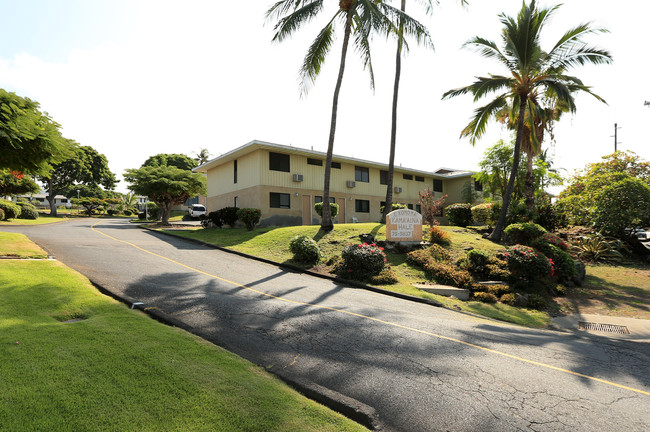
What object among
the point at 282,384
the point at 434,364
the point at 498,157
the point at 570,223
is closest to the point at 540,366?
the point at 434,364

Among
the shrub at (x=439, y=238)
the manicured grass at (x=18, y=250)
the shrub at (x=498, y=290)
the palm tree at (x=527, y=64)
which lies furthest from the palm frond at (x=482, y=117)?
the manicured grass at (x=18, y=250)

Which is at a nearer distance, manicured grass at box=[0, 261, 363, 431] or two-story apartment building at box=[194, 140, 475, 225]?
manicured grass at box=[0, 261, 363, 431]

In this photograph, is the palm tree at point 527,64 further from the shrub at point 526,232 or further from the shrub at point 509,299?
the shrub at point 509,299

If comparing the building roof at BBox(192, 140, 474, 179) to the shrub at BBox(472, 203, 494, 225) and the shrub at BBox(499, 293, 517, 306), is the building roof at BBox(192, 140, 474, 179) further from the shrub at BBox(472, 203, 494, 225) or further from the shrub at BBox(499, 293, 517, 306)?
the shrub at BBox(499, 293, 517, 306)

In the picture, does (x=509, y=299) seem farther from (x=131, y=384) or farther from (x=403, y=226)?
(x=131, y=384)

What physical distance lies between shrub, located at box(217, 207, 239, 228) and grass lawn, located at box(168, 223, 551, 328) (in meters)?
1.55

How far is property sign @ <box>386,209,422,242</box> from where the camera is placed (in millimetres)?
14750

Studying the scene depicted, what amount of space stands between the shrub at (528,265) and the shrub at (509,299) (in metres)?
1.52

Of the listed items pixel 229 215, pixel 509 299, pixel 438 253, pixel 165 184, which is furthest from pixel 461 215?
pixel 165 184

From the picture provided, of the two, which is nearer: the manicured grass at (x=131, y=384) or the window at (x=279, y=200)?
the manicured grass at (x=131, y=384)

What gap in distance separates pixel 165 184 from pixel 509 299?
26931 millimetres

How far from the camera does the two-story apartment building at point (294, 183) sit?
76.1ft

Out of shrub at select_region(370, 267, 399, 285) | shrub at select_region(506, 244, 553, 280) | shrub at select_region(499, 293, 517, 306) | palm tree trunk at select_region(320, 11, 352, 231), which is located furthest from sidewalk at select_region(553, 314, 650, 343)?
palm tree trunk at select_region(320, 11, 352, 231)

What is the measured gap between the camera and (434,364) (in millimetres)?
4637
